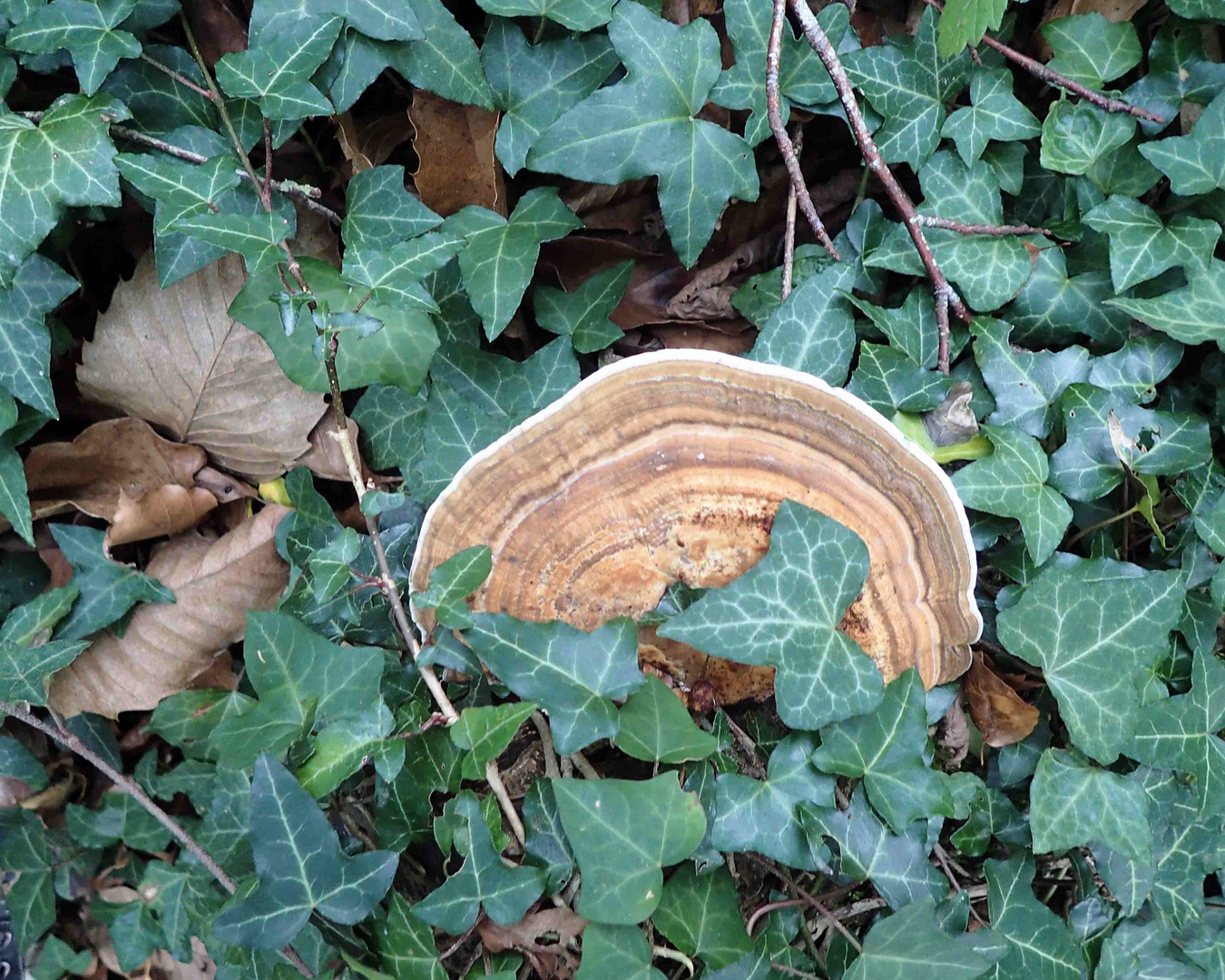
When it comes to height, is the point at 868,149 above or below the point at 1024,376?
above

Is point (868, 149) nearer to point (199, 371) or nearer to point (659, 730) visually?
point (659, 730)

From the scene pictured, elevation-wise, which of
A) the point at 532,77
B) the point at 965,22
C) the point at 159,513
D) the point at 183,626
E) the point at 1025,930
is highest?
the point at 965,22

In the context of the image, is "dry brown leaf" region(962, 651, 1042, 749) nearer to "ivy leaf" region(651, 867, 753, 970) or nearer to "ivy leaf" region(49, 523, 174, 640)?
"ivy leaf" region(651, 867, 753, 970)

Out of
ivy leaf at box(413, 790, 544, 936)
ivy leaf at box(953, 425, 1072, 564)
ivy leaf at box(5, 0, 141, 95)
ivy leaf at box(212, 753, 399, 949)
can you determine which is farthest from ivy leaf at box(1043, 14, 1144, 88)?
ivy leaf at box(212, 753, 399, 949)

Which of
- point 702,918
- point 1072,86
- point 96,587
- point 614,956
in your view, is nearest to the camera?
point 614,956

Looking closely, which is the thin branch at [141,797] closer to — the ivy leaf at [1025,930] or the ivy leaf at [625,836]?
the ivy leaf at [625,836]

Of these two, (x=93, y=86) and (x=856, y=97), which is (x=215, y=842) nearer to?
(x=93, y=86)

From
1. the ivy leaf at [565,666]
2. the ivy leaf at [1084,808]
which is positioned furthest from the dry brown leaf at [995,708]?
the ivy leaf at [565,666]

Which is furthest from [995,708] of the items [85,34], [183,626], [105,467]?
[85,34]
